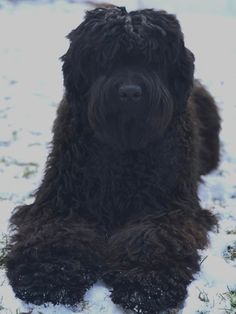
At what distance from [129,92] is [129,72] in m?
0.18

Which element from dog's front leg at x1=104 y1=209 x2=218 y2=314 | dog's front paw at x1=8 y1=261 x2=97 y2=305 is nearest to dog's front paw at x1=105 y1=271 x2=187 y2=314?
dog's front leg at x1=104 y1=209 x2=218 y2=314

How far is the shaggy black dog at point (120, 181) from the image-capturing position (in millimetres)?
3713

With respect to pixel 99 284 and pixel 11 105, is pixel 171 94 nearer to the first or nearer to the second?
pixel 99 284

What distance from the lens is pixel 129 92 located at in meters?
4.00

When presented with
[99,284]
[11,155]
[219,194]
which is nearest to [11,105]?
[11,155]

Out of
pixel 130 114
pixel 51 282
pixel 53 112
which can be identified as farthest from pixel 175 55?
pixel 53 112

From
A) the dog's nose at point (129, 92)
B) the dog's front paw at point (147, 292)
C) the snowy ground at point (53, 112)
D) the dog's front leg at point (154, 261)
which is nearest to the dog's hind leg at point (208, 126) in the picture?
the snowy ground at point (53, 112)

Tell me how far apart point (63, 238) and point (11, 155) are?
2.72 meters

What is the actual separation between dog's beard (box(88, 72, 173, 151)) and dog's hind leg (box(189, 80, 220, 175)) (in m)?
1.77

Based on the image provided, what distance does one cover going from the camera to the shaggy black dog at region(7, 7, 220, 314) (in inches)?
146

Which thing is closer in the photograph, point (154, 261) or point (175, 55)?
point (154, 261)

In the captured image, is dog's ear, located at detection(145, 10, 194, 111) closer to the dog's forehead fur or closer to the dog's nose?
the dog's forehead fur

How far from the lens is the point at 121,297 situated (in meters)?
3.59

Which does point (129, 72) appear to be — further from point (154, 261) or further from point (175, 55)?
point (154, 261)
